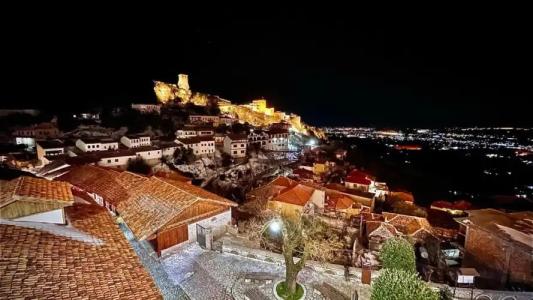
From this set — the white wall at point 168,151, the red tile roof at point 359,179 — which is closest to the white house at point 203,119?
the white wall at point 168,151

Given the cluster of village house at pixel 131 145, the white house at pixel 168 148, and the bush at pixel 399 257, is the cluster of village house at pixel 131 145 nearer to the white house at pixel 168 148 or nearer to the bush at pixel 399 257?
the white house at pixel 168 148

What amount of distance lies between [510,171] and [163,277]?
106 metres

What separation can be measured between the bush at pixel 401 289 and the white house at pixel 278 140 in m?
58.0

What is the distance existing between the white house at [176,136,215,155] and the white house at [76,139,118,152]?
11.5m

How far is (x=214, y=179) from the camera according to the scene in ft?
156

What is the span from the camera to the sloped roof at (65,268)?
5.36 m

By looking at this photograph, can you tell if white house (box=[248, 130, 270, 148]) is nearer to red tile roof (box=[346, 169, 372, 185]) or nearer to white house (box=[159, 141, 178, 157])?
white house (box=[159, 141, 178, 157])

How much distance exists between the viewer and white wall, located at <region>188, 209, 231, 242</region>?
15.0m

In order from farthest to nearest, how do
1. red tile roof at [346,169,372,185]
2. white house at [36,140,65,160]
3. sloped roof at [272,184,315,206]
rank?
red tile roof at [346,169,372,185] → white house at [36,140,65,160] → sloped roof at [272,184,315,206]

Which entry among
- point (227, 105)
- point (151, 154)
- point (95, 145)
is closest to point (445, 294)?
point (151, 154)

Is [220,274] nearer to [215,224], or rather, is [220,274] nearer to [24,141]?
[215,224]

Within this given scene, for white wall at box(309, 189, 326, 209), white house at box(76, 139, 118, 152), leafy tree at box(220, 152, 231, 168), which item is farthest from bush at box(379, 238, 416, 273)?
white house at box(76, 139, 118, 152)

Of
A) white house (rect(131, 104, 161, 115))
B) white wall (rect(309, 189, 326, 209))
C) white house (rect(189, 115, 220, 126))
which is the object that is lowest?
white wall (rect(309, 189, 326, 209))

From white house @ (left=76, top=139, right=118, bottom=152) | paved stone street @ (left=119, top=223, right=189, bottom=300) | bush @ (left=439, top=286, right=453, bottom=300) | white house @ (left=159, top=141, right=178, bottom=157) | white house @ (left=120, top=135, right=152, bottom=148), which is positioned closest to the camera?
bush @ (left=439, top=286, right=453, bottom=300)
